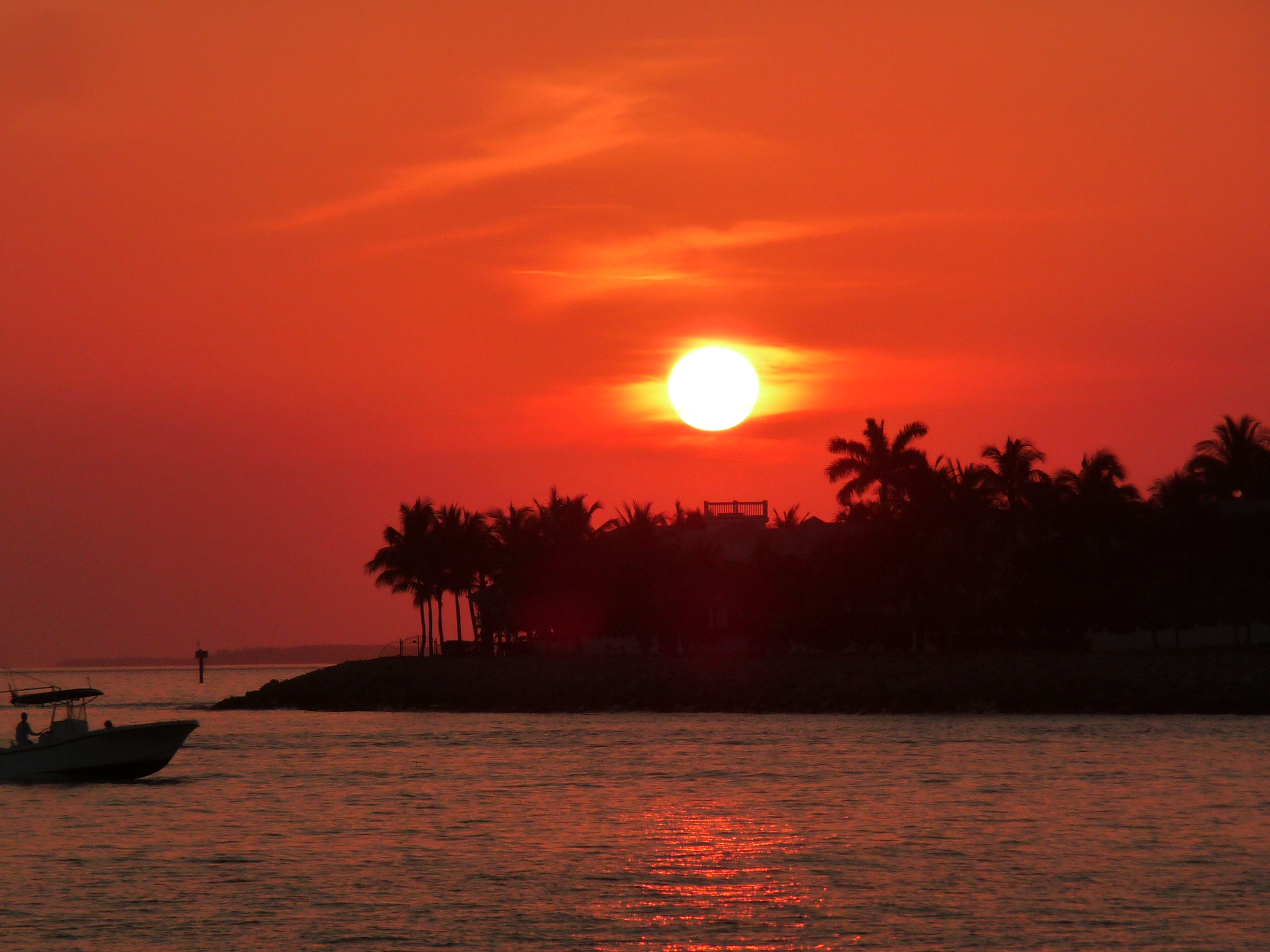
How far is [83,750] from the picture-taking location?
Result: 1759 inches

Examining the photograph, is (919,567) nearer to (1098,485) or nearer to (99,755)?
(1098,485)

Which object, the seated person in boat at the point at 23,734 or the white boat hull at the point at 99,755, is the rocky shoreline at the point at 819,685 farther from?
the seated person in boat at the point at 23,734

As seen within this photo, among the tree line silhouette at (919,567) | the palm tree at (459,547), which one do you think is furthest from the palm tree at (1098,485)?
the palm tree at (459,547)

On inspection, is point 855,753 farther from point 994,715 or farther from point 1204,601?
point 1204,601

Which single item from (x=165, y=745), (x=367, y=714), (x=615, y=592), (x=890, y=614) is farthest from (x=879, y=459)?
(x=165, y=745)

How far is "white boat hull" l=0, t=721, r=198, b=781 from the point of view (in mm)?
44531

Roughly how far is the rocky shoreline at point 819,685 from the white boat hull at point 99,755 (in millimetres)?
38716

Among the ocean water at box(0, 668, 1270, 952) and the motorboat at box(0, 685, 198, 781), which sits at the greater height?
the motorboat at box(0, 685, 198, 781)

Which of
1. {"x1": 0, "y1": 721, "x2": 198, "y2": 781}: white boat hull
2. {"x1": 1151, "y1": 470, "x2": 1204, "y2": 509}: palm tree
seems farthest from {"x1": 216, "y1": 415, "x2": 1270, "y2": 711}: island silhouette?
{"x1": 0, "y1": 721, "x2": 198, "y2": 781}: white boat hull

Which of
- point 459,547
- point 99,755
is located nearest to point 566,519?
point 459,547

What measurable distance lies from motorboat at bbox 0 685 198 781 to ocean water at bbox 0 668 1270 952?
81 cm

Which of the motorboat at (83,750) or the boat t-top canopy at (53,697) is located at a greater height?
the boat t-top canopy at (53,697)

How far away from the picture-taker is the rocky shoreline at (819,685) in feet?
226

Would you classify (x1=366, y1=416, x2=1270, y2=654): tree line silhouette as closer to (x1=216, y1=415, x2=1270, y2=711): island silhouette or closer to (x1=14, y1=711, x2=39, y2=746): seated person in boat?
(x1=216, y1=415, x2=1270, y2=711): island silhouette
